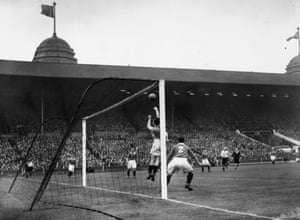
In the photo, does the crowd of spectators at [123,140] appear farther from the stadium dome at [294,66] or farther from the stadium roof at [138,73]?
the stadium dome at [294,66]

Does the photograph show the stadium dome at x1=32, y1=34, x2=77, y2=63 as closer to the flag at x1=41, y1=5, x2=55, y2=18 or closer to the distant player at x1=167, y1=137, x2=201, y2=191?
the flag at x1=41, y1=5, x2=55, y2=18

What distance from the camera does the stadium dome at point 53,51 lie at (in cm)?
6712

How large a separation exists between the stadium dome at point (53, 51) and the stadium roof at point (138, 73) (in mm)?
25259

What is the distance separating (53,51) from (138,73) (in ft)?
89.0

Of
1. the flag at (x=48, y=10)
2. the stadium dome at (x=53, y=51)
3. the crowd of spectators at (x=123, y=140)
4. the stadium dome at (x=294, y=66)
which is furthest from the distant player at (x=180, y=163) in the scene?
the stadium dome at (x=294, y=66)

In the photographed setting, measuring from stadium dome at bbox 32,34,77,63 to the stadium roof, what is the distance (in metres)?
25.3

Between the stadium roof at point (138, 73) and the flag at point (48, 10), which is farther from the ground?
the flag at point (48, 10)

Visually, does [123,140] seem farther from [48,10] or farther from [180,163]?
[180,163]

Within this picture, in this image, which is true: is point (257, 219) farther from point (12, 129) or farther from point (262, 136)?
point (262, 136)

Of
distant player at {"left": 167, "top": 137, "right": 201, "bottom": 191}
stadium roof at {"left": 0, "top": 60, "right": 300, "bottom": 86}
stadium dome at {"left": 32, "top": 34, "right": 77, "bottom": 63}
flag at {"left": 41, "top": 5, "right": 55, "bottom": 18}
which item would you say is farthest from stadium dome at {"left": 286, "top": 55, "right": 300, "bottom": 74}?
distant player at {"left": 167, "top": 137, "right": 201, "bottom": 191}

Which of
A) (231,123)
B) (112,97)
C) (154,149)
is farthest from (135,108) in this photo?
(154,149)

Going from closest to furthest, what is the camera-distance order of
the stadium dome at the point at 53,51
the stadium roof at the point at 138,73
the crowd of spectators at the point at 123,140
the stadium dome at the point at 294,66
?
the crowd of spectators at the point at 123,140, the stadium roof at the point at 138,73, the stadium dome at the point at 53,51, the stadium dome at the point at 294,66

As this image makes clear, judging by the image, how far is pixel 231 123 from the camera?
53.4 metres

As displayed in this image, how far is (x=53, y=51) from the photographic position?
67375 mm
